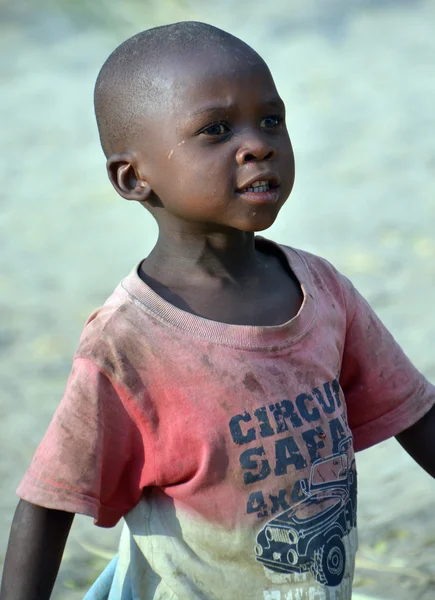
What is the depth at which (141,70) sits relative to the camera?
6.06 feet

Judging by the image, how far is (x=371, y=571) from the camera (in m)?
3.15

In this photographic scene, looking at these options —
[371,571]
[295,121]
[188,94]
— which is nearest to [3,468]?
[371,571]

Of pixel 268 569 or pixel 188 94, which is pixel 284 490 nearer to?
pixel 268 569

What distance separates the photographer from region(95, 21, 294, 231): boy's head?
1778mm

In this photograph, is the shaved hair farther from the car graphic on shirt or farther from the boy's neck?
the car graphic on shirt

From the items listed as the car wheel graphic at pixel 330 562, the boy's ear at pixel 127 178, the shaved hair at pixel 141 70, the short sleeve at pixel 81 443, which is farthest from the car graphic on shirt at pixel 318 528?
the shaved hair at pixel 141 70

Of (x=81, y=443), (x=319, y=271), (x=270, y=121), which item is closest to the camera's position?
(x=81, y=443)

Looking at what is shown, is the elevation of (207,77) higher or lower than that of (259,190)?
higher

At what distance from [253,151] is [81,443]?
22.5 inches

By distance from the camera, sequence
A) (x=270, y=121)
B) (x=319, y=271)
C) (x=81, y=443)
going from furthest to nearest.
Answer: (x=319, y=271), (x=270, y=121), (x=81, y=443)

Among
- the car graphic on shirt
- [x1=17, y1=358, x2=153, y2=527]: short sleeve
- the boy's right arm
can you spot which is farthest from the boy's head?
the boy's right arm

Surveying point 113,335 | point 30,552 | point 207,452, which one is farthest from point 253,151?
point 30,552

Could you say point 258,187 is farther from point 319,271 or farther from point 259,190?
point 319,271

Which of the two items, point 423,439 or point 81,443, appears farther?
point 423,439
